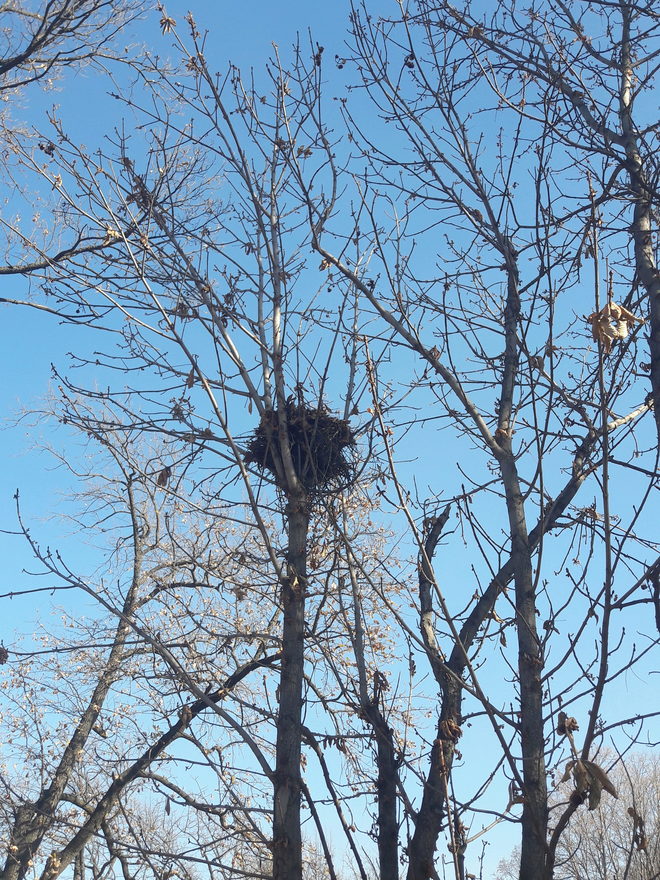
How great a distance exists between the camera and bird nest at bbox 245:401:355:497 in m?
5.00

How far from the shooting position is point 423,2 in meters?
4.57

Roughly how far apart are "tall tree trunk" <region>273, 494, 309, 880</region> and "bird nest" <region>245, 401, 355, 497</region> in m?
0.38

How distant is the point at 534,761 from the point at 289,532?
225 centimetres

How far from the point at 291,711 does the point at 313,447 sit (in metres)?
1.69

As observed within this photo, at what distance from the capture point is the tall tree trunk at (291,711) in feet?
12.0

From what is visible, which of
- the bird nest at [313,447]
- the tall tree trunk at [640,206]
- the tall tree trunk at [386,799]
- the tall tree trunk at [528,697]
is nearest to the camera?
the tall tree trunk at [528,697]

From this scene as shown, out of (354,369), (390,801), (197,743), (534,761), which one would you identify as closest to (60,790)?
(197,743)

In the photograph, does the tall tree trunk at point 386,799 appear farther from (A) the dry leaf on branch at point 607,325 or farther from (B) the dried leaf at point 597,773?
(A) the dry leaf on branch at point 607,325

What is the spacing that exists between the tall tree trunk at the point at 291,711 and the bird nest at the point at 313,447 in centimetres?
38

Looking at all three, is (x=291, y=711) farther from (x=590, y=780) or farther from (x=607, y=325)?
(x=607, y=325)

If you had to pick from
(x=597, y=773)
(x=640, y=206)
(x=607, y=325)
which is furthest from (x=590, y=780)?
(x=640, y=206)

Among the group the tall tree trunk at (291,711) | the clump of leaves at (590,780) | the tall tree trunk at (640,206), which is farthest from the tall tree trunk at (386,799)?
the tall tree trunk at (640,206)

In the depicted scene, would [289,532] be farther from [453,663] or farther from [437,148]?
[437,148]

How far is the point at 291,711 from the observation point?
405cm
